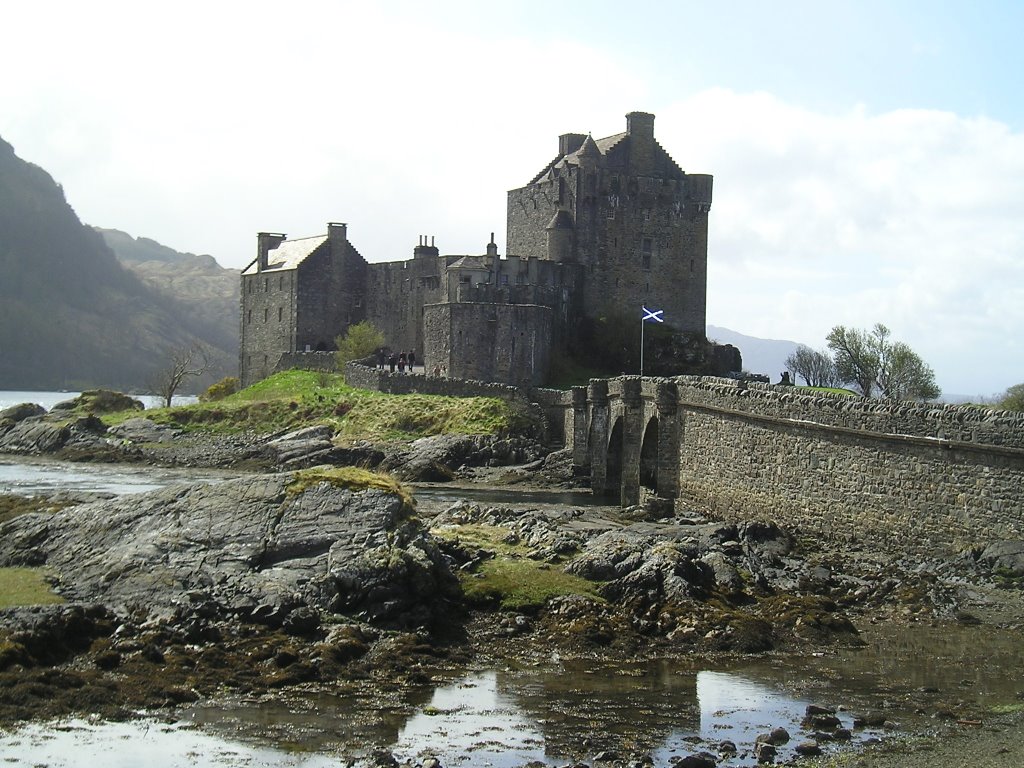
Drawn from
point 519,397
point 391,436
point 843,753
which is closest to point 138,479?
point 391,436

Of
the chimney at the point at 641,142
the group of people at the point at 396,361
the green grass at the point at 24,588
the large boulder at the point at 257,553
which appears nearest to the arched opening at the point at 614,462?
the group of people at the point at 396,361

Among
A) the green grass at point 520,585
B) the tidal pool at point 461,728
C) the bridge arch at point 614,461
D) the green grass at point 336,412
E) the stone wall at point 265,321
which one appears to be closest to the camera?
the tidal pool at point 461,728

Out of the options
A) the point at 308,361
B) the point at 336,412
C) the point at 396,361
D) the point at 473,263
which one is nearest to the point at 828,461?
the point at 336,412

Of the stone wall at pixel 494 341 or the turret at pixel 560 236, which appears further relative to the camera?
the turret at pixel 560 236

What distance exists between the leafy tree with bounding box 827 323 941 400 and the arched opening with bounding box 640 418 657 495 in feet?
92.3

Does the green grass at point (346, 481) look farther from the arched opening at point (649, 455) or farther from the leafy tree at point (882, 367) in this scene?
the leafy tree at point (882, 367)

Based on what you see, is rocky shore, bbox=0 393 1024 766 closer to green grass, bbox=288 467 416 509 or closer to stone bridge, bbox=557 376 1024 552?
green grass, bbox=288 467 416 509

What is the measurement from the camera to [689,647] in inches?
949

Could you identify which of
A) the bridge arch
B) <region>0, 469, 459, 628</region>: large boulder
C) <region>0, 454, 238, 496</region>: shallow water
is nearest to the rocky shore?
<region>0, 469, 459, 628</region>: large boulder

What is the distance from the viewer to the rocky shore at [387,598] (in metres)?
20.8

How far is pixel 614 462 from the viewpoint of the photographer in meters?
52.5

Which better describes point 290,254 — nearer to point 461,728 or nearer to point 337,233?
point 337,233

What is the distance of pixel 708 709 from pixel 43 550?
16331 millimetres

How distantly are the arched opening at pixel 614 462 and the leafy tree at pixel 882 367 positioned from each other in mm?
24926
